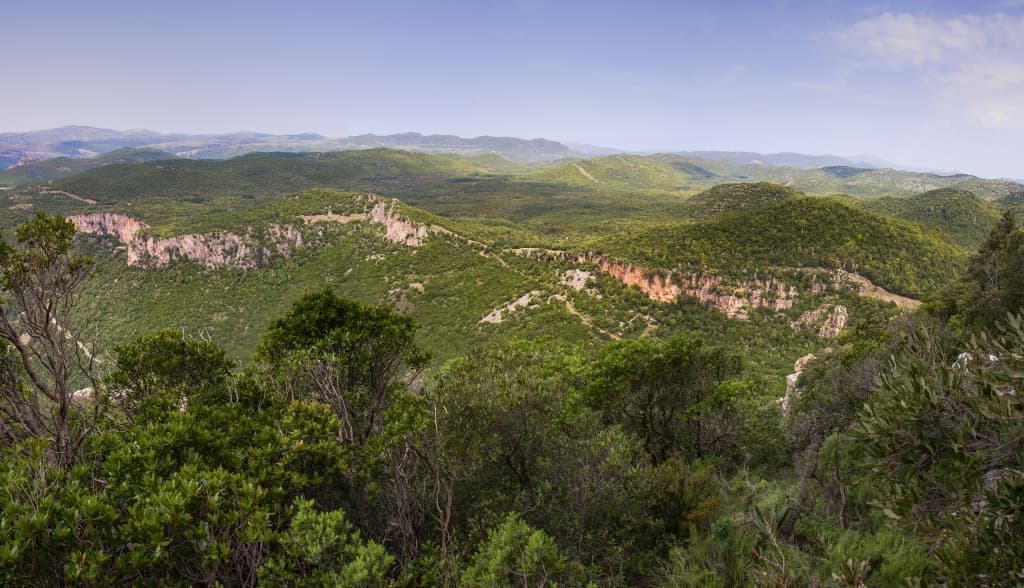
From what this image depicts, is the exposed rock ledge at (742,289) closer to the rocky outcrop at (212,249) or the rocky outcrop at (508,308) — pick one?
the rocky outcrop at (508,308)

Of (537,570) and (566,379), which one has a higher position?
(537,570)

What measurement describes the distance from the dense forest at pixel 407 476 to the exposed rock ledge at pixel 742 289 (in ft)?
111

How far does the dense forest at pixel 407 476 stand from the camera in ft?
18.2

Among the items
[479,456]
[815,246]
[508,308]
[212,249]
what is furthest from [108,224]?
[815,246]

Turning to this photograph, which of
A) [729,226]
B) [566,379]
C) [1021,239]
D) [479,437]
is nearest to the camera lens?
[479,437]

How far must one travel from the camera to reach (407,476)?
959 cm

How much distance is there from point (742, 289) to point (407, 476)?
47.5m

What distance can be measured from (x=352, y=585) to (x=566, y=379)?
1436cm

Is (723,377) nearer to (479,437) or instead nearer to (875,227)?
(479,437)

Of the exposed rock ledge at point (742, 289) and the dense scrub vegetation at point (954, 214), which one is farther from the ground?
the dense scrub vegetation at point (954, 214)

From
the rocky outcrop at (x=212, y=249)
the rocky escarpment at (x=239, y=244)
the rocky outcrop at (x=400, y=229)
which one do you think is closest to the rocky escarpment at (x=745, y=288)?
the rocky outcrop at (x=400, y=229)

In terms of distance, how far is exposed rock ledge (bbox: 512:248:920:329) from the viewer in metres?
46.8

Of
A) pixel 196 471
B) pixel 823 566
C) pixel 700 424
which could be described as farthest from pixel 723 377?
pixel 196 471

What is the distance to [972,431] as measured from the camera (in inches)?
201
